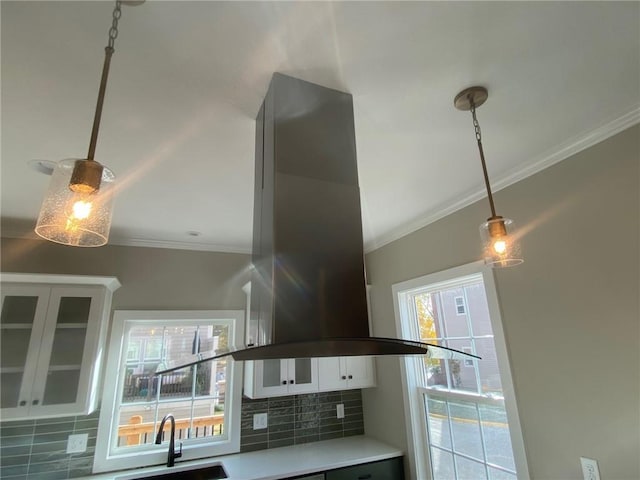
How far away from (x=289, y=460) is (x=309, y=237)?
2214 millimetres

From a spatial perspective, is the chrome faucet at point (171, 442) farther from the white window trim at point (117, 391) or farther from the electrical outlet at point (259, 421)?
the electrical outlet at point (259, 421)

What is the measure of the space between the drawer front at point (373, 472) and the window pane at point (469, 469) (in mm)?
471

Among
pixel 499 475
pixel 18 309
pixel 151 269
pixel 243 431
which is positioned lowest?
pixel 499 475

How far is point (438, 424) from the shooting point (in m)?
2.53

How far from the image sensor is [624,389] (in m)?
1.45

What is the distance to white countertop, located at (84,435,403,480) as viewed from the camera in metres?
2.37

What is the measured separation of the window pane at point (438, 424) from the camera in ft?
8.05

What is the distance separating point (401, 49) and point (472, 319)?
1.82m

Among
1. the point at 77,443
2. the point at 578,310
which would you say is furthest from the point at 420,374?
the point at 77,443

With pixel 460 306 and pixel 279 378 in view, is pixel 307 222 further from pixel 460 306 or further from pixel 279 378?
pixel 279 378

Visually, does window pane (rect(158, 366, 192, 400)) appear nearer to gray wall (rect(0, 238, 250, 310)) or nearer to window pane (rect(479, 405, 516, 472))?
gray wall (rect(0, 238, 250, 310))

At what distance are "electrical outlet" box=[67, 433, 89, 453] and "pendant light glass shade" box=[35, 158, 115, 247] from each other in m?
2.40

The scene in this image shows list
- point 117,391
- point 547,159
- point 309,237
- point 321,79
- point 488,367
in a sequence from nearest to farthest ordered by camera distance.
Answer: point 309,237 → point 321,79 → point 547,159 → point 488,367 → point 117,391

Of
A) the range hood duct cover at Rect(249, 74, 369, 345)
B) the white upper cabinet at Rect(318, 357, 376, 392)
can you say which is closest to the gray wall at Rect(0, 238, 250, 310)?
the white upper cabinet at Rect(318, 357, 376, 392)
